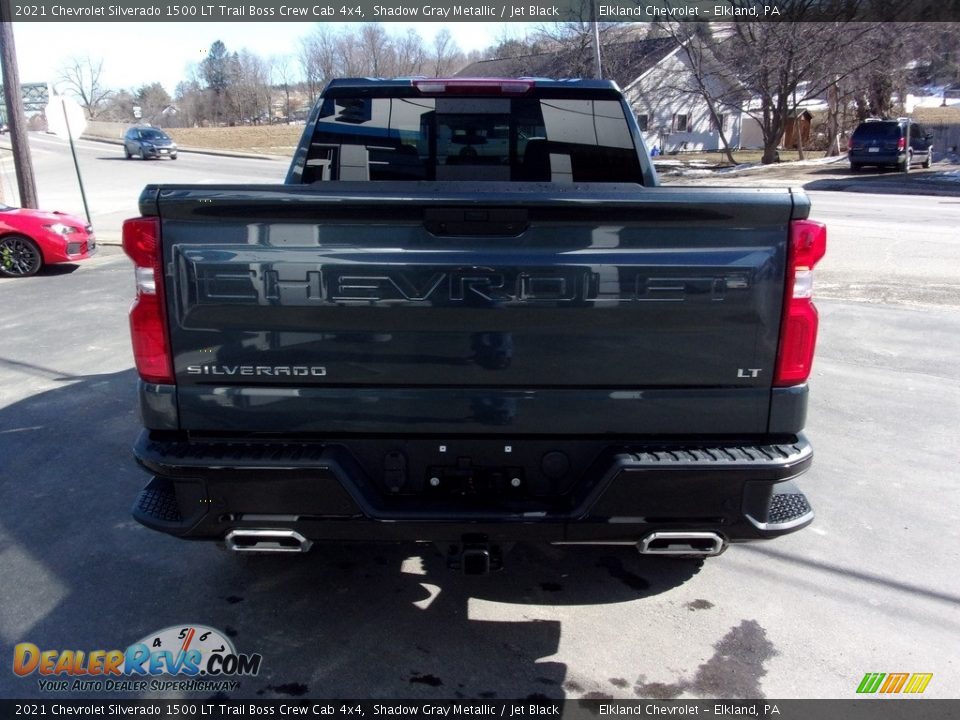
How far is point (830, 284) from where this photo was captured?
35.2ft

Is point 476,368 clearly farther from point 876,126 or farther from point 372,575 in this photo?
point 876,126

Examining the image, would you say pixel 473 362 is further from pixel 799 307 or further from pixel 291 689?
pixel 291 689

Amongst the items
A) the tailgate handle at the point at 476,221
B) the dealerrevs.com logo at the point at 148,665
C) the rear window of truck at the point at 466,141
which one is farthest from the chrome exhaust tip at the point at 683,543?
the rear window of truck at the point at 466,141

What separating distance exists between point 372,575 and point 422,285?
1.76m

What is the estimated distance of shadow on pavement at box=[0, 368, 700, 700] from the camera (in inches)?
123

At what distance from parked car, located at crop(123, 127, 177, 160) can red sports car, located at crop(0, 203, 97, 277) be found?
32410 mm

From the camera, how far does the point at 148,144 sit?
4238 cm

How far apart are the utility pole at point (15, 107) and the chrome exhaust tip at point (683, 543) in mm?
16461

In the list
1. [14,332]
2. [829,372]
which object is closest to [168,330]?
[829,372]

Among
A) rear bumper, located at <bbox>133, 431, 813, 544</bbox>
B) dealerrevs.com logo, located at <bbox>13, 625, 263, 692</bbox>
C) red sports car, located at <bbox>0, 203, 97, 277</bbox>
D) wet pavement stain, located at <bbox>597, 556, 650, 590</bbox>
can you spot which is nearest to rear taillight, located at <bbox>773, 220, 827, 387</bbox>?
rear bumper, located at <bbox>133, 431, 813, 544</bbox>

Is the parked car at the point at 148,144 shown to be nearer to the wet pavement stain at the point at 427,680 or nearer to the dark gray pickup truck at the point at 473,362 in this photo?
the dark gray pickup truck at the point at 473,362

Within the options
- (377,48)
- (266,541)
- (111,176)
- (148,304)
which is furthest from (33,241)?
(377,48)

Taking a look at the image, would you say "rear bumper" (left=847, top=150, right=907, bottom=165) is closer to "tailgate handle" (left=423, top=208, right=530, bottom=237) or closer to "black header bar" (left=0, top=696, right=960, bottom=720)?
"black header bar" (left=0, top=696, right=960, bottom=720)

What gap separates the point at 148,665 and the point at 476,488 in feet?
5.04
